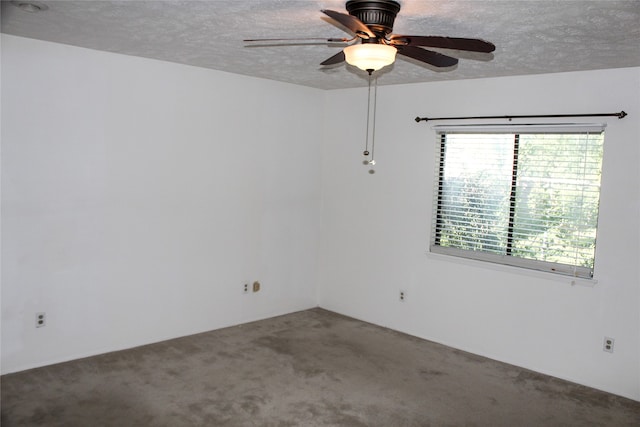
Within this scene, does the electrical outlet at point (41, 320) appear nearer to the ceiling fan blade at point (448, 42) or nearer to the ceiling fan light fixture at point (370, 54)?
the ceiling fan light fixture at point (370, 54)

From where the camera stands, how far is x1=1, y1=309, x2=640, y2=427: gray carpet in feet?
11.2

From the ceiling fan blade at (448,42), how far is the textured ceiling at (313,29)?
0.60 feet

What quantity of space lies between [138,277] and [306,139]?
228 cm

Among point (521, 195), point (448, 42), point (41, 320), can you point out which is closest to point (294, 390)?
point (41, 320)

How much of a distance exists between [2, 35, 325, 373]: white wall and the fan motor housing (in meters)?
2.41

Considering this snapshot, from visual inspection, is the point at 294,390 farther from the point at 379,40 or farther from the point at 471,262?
the point at 379,40

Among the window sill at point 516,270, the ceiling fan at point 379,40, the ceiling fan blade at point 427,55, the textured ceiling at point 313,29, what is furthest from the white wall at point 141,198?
the ceiling fan blade at point 427,55

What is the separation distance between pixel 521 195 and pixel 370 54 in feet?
8.03

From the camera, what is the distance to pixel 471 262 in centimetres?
475

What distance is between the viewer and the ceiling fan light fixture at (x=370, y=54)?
2576 mm

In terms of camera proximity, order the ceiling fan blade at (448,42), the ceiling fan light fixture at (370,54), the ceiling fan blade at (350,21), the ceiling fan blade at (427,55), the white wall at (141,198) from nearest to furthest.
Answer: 1. the ceiling fan blade at (350,21)
2. the ceiling fan blade at (448,42)
3. the ceiling fan light fixture at (370,54)
4. the ceiling fan blade at (427,55)
5. the white wall at (141,198)

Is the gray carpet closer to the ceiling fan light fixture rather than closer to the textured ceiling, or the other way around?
the ceiling fan light fixture

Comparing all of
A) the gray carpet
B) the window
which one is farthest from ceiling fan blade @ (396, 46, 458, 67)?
the gray carpet

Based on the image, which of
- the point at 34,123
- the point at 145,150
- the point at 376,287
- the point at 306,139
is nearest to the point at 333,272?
the point at 376,287
